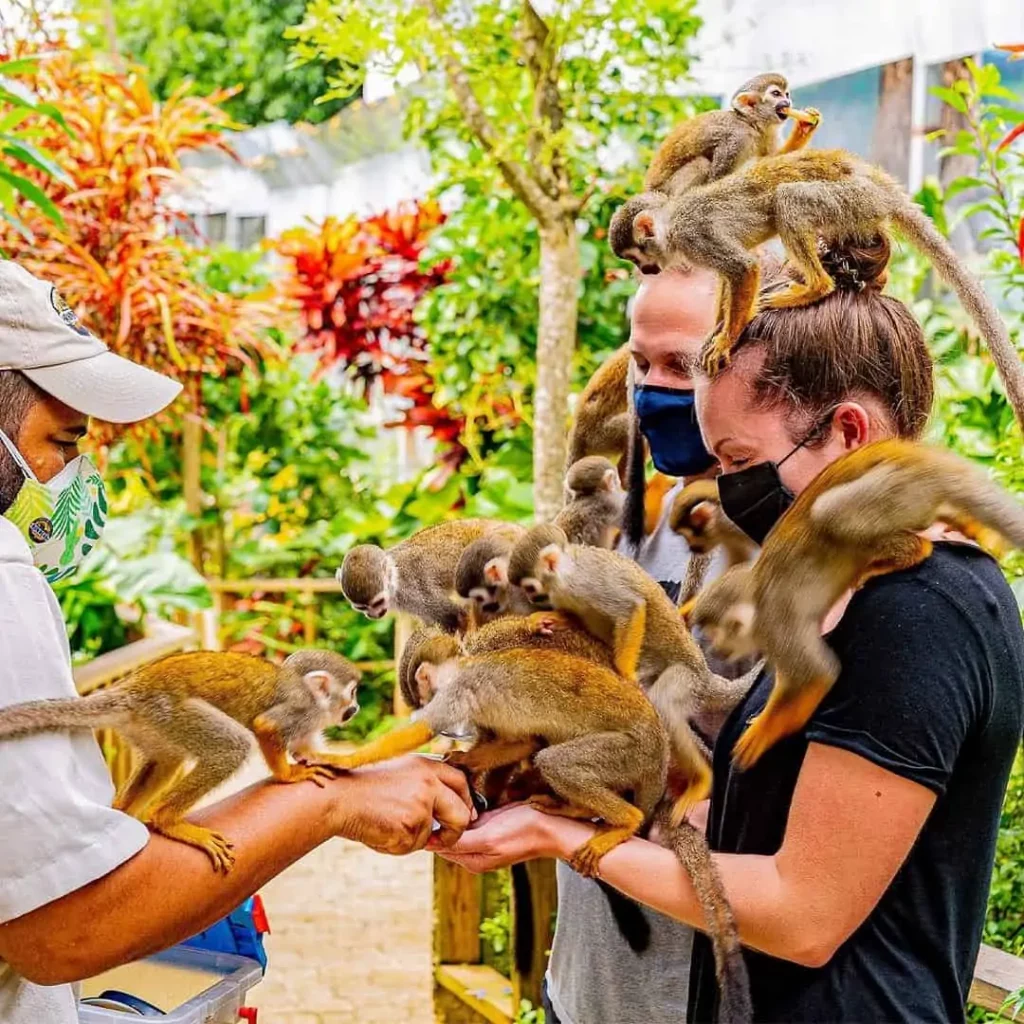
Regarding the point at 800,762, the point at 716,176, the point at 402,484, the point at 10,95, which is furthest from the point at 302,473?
the point at 800,762

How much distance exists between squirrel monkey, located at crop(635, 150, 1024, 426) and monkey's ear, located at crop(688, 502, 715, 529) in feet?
1.09

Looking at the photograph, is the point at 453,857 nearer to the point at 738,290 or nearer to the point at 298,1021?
the point at 738,290

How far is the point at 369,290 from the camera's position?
611 centimetres

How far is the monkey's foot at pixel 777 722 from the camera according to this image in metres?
1.25

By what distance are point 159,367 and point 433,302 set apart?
1184mm

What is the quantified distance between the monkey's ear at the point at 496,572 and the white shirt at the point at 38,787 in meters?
0.70

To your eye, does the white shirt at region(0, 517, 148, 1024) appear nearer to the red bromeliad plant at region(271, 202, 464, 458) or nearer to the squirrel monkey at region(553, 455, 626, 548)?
the squirrel monkey at region(553, 455, 626, 548)

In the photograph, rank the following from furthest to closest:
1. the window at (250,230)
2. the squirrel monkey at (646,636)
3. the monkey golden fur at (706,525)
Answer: the window at (250,230) → the monkey golden fur at (706,525) → the squirrel monkey at (646,636)

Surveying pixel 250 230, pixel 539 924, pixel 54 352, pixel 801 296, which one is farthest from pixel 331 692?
pixel 250 230

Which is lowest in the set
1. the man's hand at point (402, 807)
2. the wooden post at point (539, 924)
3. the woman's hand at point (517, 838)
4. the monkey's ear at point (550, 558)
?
the wooden post at point (539, 924)

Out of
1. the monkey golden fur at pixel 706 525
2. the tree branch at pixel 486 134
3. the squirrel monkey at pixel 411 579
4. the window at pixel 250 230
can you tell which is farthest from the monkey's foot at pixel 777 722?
the window at pixel 250 230

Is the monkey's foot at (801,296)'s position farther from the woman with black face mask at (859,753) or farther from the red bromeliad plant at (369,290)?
the red bromeliad plant at (369,290)

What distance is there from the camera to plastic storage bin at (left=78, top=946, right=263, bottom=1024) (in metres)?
1.48

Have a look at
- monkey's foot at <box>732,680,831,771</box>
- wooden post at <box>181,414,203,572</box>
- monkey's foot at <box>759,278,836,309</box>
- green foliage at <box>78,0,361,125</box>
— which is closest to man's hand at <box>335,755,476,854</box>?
monkey's foot at <box>732,680,831,771</box>
